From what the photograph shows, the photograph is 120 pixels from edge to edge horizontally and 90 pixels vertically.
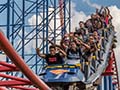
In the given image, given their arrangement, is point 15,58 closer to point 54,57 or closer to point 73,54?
point 54,57

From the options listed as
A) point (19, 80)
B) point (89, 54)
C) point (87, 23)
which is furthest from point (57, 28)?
point (19, 80)

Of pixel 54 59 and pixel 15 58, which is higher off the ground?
pixel 54 59

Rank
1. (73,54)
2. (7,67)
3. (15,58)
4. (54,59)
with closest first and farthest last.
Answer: (15,58) < (7,67) < (54,59) < (73,54)

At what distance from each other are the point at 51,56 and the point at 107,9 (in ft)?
11.7

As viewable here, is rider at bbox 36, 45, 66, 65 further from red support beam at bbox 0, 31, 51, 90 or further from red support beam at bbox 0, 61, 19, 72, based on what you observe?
red support beam at bbox 0, 31, 51, 90

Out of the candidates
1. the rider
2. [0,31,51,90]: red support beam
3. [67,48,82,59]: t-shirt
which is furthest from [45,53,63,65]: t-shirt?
[0,31,51,90]: red support beam

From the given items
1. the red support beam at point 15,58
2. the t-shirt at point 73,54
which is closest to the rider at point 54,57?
the t-shirt at point 73,54

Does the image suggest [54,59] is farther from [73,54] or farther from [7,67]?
[7,67]

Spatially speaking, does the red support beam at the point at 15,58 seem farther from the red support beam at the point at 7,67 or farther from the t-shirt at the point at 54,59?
the t-shirt at the point at 54,59

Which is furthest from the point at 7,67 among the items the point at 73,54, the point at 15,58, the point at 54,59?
the point at 73,54

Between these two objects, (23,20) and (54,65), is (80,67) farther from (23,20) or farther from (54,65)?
(23,20)

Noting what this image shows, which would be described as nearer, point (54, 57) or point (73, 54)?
point (54, 57)

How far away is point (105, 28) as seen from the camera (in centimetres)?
727

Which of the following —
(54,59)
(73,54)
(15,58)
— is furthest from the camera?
(73,54)
